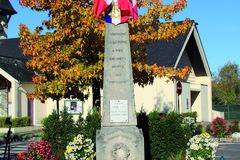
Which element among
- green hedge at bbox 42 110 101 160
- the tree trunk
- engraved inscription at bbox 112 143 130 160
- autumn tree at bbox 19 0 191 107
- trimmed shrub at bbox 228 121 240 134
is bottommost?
trimmed shrub at bbox 228 121 240 134

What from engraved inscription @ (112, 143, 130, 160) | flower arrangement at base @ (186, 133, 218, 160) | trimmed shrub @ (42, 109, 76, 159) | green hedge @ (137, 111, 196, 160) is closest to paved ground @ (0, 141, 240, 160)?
green hedge @ (137, 111, 196, 160)

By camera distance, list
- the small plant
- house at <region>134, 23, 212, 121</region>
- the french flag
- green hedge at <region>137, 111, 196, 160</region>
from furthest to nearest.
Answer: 1. house at <region>134, 23, 212, 121</region>
2. the small plant
3. green hedge at <region>137, 111, 196, 160</region>
4. the french flag

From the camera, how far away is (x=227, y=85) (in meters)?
70.5

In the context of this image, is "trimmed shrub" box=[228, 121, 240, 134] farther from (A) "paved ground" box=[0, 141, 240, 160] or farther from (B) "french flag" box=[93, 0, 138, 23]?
(B) "french flag" box=[93, 0, 138, 23]

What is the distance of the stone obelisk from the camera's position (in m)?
10.1

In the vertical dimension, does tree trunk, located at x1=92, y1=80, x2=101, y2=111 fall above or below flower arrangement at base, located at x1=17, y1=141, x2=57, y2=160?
above

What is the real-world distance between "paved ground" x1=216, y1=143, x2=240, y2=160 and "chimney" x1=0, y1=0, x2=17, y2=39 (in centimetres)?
3960

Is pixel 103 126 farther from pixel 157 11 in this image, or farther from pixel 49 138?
pixel 157 11

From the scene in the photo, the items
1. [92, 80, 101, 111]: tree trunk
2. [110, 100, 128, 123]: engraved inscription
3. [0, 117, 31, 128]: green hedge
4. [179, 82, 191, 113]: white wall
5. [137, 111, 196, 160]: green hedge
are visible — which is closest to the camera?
[110, 100, 128, 123]: engraved inscription

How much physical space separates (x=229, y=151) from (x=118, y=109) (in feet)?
31.9

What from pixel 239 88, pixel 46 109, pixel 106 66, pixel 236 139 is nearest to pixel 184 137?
pixel 106 66

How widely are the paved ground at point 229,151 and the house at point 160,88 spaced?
6.37m

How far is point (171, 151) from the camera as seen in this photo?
1391 cm

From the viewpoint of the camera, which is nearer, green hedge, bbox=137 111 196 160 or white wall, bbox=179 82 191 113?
green hedge, bbox=137 111 196 160
